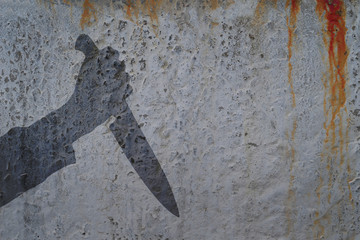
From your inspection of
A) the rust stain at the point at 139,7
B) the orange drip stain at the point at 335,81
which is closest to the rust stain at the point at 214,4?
the rust stain at the point at 139,7

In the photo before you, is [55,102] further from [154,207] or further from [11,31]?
[154,207]

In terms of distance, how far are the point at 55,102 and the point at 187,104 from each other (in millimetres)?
502

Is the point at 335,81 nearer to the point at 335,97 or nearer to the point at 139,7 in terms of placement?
the point at 335,97

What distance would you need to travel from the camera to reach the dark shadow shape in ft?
3.94

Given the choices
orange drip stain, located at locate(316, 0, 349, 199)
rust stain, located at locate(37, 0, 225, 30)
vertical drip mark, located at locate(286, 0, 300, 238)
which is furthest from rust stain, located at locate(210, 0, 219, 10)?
orange drip stain, located at locate(316, 0, 349, 199)

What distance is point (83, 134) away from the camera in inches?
48.6

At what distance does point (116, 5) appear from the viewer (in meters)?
1.23

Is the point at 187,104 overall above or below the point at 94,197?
above

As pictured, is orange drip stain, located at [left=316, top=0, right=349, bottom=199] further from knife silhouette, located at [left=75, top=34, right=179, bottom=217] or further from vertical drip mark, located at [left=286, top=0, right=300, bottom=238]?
knife silhouette, located at [left=75, top=34, right=179, bottom=217]

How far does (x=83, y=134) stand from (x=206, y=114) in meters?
0.46

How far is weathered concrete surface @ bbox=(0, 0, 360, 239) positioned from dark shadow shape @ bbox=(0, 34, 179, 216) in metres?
0.03

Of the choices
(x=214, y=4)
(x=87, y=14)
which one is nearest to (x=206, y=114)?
(x=214, y=4)

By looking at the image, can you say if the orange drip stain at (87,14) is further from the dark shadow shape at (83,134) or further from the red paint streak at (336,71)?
the red paint streak at (336,71)

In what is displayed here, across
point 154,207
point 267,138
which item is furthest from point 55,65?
point 267,138
